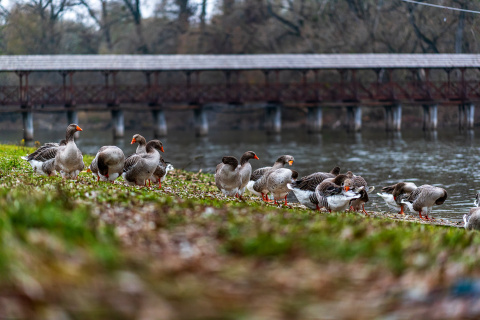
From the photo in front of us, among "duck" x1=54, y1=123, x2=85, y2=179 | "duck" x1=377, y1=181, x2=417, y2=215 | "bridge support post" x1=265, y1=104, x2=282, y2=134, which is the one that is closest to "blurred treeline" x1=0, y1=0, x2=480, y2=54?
"bridge support post" x1=265, y1=104, x2=282, y2=134

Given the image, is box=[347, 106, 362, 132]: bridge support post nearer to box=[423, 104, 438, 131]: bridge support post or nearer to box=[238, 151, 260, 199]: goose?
box=[423, 104, 438, 131]: bridge support post

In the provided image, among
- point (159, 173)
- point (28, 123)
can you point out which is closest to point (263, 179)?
point (159, 173)

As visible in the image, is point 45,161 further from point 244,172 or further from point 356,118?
point 356,118

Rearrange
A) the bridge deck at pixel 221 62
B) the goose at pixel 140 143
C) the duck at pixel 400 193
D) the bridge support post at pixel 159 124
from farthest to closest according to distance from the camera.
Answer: the bridge support post at pixel 159 124, the bridge deck at pixel 221 62, the goose at pixel 140 143, the duck at pixel 400 193

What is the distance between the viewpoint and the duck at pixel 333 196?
1052cm

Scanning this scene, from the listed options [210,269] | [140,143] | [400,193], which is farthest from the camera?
[140,143]

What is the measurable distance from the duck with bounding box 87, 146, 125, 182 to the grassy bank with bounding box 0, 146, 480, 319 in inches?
242

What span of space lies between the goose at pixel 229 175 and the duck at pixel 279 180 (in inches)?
23.4

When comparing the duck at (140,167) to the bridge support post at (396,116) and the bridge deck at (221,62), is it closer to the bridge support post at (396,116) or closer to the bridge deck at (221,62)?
the bridge deck at (221,62)

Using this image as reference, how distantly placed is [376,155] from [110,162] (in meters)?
18.3

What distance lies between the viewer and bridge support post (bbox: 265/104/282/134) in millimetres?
42531

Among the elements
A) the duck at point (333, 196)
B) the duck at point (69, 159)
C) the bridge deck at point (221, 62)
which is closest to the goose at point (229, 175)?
the duck at point (333, 196)

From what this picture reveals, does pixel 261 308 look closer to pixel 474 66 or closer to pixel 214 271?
pixel 214 271

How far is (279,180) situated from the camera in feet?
40.7
